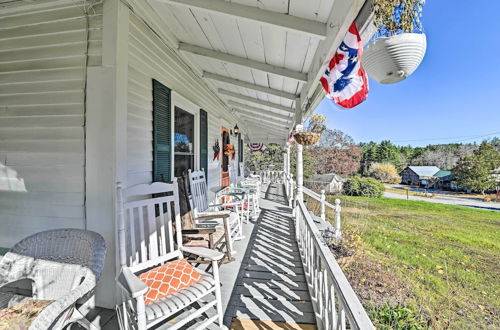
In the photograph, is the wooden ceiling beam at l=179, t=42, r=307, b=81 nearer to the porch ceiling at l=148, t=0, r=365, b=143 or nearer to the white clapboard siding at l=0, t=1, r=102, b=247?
the porch ceiling at l=148, t=0, r=365, b=143

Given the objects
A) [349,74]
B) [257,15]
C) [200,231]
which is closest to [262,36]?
[257,15]

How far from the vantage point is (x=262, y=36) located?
2.26 m

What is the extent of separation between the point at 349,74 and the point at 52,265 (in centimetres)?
236

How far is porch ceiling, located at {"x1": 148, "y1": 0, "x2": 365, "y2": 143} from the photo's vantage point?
1709mm

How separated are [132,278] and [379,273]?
4.34 metres

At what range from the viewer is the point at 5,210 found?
2.06m

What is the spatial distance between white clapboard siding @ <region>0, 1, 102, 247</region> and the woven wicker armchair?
33 cm

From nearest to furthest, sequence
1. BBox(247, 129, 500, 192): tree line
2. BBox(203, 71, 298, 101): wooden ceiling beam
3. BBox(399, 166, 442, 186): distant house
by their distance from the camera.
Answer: BBox(203, 71, 298, 101): wooden ceiling beam → BBox(247, 129, 500, 192): tree line → BBox(399, 166, 442, 186): distant house

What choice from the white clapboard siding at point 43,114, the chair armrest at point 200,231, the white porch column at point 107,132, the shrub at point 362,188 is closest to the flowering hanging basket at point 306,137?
the chair armrest at point 200,231

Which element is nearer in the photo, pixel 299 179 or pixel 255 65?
pixel 255 65

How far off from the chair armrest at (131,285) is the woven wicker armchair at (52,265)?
151 mm

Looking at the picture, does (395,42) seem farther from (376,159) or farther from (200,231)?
(376,159)

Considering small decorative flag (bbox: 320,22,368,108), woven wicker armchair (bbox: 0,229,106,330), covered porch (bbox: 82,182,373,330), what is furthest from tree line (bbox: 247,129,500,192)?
woven wicker armchair (bbox: 0,229,106,330)

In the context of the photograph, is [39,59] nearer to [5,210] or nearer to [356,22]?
[5,210]
